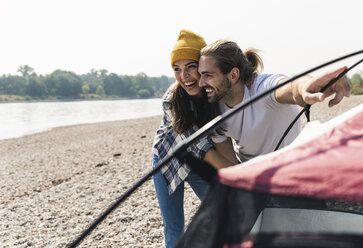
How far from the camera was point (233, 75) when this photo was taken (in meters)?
2.22

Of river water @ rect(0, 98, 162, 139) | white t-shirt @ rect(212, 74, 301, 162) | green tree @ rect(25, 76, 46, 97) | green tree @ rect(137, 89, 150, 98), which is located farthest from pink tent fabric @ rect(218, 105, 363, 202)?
green tree @ rect(137, 89, 150, 98)

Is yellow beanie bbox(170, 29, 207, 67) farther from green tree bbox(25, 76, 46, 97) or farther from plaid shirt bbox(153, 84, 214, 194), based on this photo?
green tree bbox(25, 76, 46, 97)

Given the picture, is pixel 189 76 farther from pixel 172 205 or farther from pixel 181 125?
pixel 172 205

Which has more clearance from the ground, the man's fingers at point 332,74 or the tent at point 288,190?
the man's fingers at point 332,74

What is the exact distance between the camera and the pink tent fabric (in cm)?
90

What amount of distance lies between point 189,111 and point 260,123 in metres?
0.52

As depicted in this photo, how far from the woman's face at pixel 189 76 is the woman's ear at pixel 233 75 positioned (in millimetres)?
265

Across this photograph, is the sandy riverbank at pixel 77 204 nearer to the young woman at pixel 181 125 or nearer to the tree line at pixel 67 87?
the young woman at pixel 181 125

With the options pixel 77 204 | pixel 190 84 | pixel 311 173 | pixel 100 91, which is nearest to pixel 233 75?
pixel 190 84

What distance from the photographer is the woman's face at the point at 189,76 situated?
2371 millimetres

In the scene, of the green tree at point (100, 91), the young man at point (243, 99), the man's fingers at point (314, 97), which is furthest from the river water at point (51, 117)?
the green tree at point (100, 91)

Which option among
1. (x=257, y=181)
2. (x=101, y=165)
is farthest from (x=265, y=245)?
(x=101, y=165)

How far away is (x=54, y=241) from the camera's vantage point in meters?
4.38

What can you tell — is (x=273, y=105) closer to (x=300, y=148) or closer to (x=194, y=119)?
(x=194, y=119)
